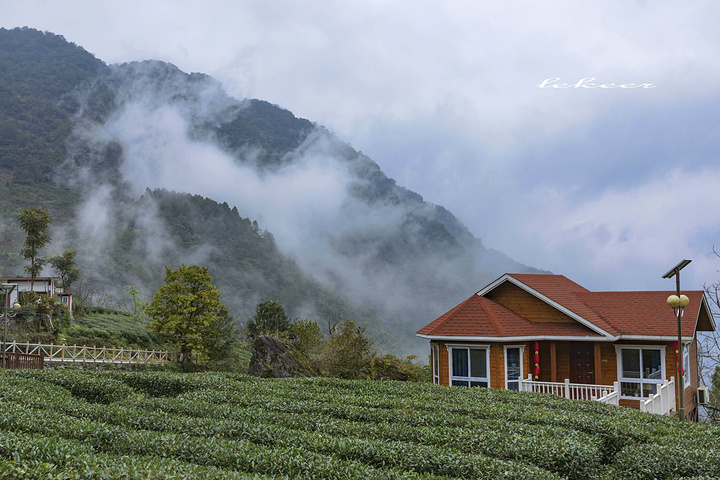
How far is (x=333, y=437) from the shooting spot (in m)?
8.34

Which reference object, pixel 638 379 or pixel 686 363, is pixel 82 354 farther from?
pixel 686 363

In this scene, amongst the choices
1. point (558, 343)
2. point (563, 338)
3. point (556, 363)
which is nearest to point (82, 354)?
point (556, 363)

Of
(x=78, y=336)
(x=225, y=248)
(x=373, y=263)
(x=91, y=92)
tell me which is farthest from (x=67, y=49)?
(x=78, y=336)

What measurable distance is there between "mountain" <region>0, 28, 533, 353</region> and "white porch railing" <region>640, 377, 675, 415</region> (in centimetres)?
6007

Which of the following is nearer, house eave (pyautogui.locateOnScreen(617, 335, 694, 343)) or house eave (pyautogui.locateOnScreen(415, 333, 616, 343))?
house eave (pyautogui.locateOnScreen(617, 335, 694, 343))

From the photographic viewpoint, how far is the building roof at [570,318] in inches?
728

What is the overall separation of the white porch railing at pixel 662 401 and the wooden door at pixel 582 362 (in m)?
2.66

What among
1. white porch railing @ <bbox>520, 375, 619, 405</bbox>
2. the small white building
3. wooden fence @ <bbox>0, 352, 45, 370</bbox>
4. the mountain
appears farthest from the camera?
the mountain

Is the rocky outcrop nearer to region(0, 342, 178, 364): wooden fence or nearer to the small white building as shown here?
region(0, 342, 178, 364): wooden fence

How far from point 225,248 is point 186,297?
219 feet

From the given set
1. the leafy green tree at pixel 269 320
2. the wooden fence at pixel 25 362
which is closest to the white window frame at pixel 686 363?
the wooden fence at pixel 25 362

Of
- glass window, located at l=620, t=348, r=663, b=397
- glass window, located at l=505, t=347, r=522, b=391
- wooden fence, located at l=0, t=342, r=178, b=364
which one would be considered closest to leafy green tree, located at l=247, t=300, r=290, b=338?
wooden fence, located at l=0, t=342, r=178, b=364

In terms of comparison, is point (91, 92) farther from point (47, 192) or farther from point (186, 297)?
point (186, 297)

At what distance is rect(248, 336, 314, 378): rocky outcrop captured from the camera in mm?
19797
